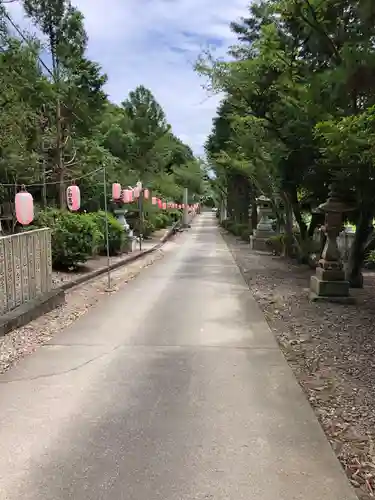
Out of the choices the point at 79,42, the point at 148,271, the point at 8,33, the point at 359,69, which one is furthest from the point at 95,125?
the point at 359,69

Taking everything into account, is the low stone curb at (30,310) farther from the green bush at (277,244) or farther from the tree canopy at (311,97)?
the green bush at (277,244)

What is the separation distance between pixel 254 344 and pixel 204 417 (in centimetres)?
223

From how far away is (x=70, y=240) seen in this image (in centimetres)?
1184

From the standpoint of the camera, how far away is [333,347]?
18.8ft

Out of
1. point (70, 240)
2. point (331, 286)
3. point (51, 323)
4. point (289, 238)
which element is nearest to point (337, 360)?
point (331, 286)

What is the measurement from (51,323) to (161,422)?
3.81 metres

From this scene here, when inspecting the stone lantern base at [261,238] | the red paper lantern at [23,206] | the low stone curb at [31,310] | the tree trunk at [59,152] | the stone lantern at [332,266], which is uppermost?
the tree trunk at [59,152]

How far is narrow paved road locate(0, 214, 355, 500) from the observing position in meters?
2.80

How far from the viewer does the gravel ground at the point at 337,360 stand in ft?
10.8

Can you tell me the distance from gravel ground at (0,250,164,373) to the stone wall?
0.44m

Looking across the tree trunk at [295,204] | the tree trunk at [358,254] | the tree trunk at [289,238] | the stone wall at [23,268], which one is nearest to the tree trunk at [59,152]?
the tree trunk at [295,204]

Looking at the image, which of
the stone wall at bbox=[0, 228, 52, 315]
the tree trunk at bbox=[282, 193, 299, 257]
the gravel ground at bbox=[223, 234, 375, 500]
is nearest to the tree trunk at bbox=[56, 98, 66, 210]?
the tree trunk at bbox=[282, 193, 299, 257]

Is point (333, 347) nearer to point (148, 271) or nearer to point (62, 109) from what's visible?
point (148, 271)

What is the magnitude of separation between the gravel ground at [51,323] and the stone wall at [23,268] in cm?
44
